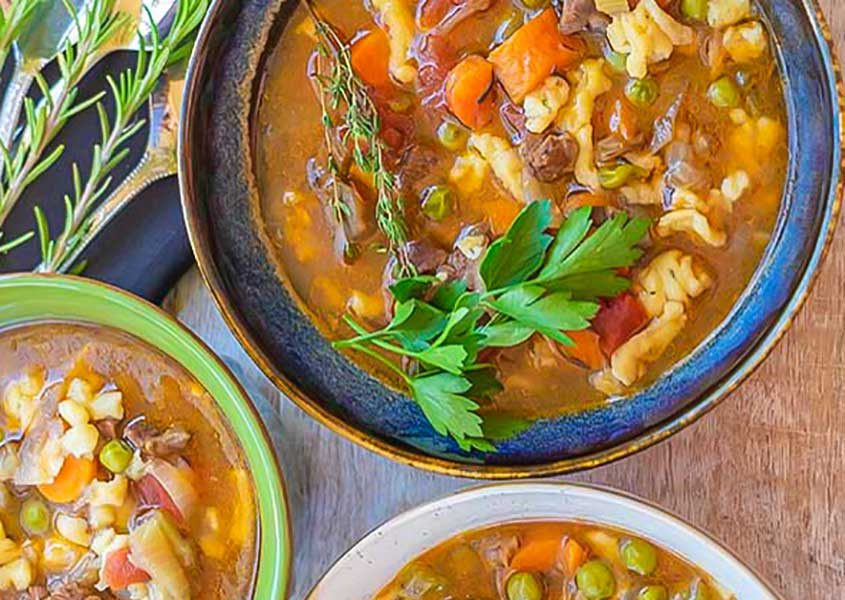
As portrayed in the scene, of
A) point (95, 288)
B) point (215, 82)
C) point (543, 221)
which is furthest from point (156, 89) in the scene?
point (543, 221)

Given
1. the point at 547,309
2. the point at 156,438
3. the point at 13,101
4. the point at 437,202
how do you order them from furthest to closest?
the point at 13,101 < the point at 156,438 < the point at 437,202 < the point at 547,309

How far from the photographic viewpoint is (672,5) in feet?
7.38

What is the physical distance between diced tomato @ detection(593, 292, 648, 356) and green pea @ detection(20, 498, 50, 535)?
1159 millimetres

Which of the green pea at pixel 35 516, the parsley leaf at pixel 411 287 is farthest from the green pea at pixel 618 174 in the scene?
the green pea at pixel 35 516

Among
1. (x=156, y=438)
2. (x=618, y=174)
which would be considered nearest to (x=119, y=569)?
(x=156, y=438)

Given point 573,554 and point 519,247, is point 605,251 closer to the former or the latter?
point 519,247

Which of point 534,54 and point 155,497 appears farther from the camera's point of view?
point 155,497

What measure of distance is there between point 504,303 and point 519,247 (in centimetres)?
10

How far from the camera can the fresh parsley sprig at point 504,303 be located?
2195 millimetres

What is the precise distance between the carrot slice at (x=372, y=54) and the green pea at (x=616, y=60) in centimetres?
39

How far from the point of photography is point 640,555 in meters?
2.40

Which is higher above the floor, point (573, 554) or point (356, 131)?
point (356, 131)

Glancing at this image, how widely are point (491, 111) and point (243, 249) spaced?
1.75 feet

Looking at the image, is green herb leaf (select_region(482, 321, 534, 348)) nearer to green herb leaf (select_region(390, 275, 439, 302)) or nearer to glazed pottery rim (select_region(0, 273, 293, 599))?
green herb leaf (select_region(390, 275, 439, 302))
